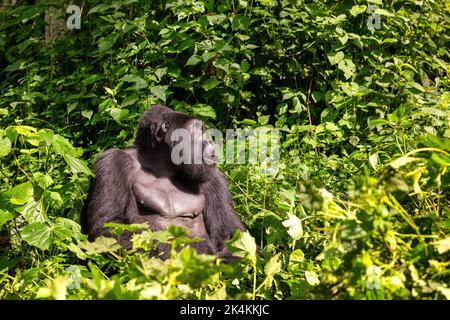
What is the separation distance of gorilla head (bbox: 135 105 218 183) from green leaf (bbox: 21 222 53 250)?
1024mm

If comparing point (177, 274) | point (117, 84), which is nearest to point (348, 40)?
point (117, 84)

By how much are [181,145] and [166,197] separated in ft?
1.03

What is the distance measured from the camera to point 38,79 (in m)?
6.15

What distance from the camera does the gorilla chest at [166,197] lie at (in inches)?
168

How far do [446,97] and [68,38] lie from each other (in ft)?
10.7

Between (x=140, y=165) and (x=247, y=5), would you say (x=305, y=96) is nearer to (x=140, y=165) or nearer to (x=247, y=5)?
(x=247, y=5)

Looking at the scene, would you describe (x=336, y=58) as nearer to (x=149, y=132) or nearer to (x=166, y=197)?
(x=149, y=132)

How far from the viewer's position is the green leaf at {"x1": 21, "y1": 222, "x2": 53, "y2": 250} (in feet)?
11.5

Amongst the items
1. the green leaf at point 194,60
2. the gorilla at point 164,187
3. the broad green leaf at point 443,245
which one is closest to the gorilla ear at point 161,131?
the gorilla at point 164,187

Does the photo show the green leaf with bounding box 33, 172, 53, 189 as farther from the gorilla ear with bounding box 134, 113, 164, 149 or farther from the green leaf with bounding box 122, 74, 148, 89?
the green leaf with bounding box 122, 74, 148, 89

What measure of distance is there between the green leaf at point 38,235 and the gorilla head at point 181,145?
40.3 inches

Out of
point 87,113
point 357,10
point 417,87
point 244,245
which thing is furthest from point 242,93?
point 244,245

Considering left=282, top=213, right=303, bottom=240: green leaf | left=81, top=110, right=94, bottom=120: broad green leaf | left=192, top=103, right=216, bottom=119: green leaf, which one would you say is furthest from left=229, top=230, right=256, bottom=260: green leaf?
left=81, top=110, right=94, bottom=120: broad green leaf

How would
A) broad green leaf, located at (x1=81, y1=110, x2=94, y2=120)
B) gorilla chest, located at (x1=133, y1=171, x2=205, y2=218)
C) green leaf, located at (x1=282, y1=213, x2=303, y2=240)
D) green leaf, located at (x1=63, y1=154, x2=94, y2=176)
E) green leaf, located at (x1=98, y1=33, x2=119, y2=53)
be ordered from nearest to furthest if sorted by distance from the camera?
green leaf, located at (x1=282, y1=213, x2=303, y2=240)
green leaf, located at (x1=63, y1=154, x2=94, y2=176)
gorilla chest, located at (x1=133, y1=171, x2=205, y2=218)
broad green leaf, located at (x1=81, y1=110, x2=94, y2=120)
green leaf, located at (x1=98, y1=33, x2=119, y2=53)
